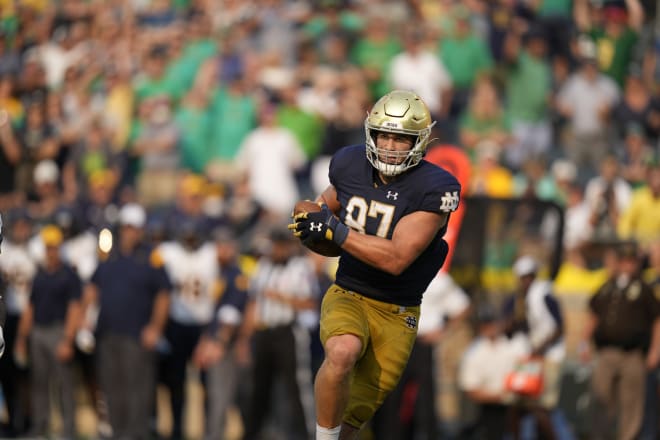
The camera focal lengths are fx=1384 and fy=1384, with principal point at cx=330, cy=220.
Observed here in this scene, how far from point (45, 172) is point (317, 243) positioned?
30.4 ft

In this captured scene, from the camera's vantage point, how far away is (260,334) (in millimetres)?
12062

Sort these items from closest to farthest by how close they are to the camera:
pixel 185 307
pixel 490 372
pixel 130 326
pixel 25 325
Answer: pixel 490 372 → pixel 130 326 → pixel 185 307 → pixel 25 325

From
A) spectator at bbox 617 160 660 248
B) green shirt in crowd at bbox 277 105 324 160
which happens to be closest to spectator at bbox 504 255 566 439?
spectator at bbox 617 160 660 248

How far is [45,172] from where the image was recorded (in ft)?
49.9

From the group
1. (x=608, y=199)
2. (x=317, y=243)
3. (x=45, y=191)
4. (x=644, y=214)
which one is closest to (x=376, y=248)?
(x=317, y=243)

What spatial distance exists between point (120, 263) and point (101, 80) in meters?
5.18

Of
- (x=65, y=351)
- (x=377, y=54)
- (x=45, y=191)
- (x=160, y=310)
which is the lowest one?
(x=65, y=351)

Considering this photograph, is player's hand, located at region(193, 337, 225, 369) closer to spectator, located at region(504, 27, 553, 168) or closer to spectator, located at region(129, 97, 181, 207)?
spectator, located at region(129, 97, 181, 207)

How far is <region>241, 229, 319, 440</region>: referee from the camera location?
11.9 meters

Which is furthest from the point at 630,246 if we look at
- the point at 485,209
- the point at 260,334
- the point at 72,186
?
the point at 72,186

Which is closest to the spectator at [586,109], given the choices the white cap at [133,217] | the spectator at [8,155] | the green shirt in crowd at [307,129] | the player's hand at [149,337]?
the green shirt in crowd at [307,129]

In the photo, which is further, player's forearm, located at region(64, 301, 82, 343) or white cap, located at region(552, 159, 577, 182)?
white cap, located at region(552, 159, 577, 182)

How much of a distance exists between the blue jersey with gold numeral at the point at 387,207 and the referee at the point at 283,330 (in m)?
4.97

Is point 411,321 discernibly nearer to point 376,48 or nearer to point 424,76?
point 424,76
